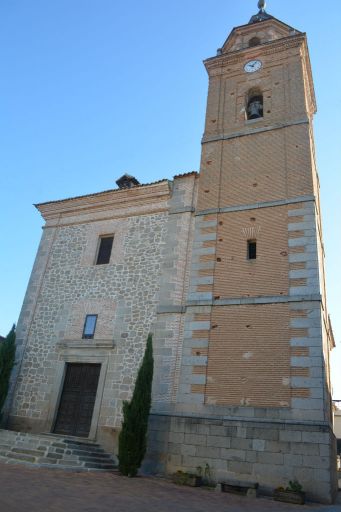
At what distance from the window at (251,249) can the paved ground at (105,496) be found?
6126 millimetres

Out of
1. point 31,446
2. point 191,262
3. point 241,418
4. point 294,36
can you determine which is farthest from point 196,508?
point 294,36

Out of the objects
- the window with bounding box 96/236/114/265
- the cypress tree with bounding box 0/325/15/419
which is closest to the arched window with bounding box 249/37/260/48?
the window with bounding box 96/236/114/265

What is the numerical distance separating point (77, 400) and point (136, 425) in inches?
118

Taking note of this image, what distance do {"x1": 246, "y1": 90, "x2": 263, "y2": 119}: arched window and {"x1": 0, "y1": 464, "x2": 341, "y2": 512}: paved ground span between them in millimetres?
12135

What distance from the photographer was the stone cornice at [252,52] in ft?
50.9

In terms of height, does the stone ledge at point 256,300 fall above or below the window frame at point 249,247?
below

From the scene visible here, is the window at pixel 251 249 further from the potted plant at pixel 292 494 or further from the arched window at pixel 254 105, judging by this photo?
the potted plant at pixel 292 494

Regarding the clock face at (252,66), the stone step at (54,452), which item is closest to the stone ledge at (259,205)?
the clock face at (252,66)

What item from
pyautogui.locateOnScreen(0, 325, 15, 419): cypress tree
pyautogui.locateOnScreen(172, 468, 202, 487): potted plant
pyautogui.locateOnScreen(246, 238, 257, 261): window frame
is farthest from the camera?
pyautogui.locateOnScreen(0, 325, 15, 419): cypress tree

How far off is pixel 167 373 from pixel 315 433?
3.89 m

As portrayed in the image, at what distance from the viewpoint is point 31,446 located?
998 cm

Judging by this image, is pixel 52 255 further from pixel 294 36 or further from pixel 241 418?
pixel 294 36

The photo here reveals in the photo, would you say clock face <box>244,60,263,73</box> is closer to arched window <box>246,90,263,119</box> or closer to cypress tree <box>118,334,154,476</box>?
arched window <box>246,90,263,119</box>

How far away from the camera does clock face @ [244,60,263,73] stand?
15922mm
